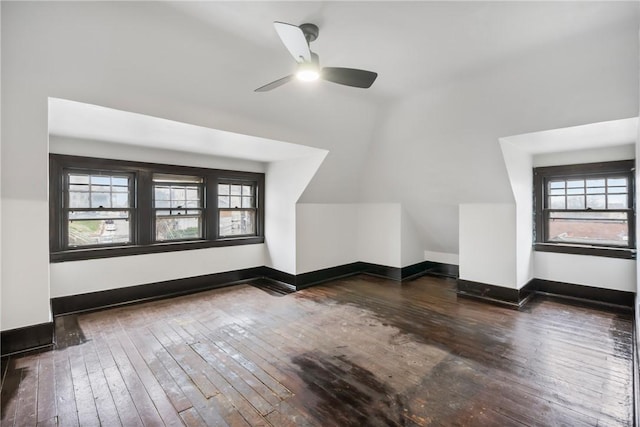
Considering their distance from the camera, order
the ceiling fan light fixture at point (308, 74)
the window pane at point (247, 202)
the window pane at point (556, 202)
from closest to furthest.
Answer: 1. the ceiling fan light fixture at point (308, 74)
2. the window pane at point (556, 202)
3. the window pane at point (247, 202)

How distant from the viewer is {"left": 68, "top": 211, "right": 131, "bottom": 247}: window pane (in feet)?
12.8

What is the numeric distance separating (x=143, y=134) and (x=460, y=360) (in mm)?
4199

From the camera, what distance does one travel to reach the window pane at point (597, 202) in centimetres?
421

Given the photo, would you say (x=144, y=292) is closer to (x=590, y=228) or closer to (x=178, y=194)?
(x=178, y=194)

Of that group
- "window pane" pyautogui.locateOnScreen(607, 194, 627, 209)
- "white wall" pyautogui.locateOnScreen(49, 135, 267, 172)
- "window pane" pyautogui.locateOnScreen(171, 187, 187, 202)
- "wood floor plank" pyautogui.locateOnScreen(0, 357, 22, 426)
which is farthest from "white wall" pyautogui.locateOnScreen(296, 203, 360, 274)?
"window pane" pyautogui.locateOnScreen(607, 194, 627, 209)

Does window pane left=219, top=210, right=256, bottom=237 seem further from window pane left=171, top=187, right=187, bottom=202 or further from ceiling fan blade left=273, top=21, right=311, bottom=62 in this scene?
ceiling fan blade left=273, top=21, right=311, bottom=62

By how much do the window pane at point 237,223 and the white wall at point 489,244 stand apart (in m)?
3.71

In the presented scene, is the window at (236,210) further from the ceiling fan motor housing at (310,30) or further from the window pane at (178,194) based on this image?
the ceiling fan motor housing at (310,30)

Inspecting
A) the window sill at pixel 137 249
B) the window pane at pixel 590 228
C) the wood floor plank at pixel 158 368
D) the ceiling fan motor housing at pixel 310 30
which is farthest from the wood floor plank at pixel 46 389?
the window pane at pixel 590 228

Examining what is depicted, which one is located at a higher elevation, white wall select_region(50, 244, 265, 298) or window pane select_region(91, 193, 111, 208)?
window pane select_region(91, 193, 111, 208)

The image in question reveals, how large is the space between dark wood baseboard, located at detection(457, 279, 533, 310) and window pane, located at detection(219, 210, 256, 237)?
3787 millimetres

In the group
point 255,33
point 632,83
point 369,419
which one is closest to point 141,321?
point 369,419

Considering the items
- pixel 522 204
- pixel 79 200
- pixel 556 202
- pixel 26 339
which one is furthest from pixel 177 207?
pixel 556 202

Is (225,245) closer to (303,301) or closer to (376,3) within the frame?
(303,301)
